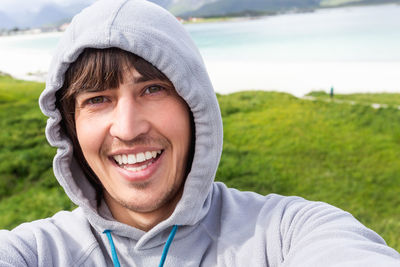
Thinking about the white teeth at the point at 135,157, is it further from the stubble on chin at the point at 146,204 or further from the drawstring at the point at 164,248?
the drawstring at the point at 164,248

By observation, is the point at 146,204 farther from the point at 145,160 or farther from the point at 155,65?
the point at 155,65

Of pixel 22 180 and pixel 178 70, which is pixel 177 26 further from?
pixel 22 180

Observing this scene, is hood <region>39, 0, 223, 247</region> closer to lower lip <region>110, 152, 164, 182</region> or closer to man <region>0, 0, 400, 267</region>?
man <region>0, 0, 400, 267</region>

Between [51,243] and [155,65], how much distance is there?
94 centimetres

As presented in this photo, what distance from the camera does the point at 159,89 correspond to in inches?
73.3

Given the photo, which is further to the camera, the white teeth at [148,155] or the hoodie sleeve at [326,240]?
the white teeth at [148,155]

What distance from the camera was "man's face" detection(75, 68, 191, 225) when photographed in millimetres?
1788

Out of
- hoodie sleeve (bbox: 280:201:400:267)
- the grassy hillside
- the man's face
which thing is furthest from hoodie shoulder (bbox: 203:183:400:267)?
the grassy hillside

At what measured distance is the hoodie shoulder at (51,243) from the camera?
164 cm

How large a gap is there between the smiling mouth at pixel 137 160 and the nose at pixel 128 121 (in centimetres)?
11

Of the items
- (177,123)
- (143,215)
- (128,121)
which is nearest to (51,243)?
(143,215)

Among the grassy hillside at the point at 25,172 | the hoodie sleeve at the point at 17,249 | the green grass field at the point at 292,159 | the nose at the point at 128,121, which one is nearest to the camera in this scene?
the hoodie sleeve at the point at 17,249

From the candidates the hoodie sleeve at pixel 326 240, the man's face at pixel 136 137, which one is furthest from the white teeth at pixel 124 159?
the hoodie sleeve at pixel 326 240

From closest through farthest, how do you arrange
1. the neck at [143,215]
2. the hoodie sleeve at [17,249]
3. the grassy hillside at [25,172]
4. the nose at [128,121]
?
the hoodie sleeve at [17,249] < the nose at [128,121] < the neck at [143,215] < the grassy hillside at [25,172]
